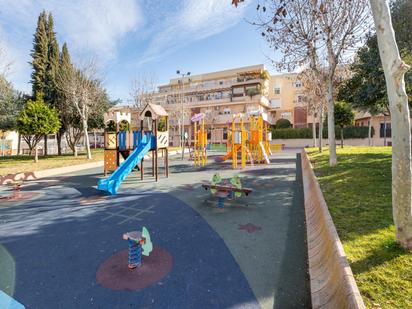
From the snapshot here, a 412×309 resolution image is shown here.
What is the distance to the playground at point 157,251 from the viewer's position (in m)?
2.88

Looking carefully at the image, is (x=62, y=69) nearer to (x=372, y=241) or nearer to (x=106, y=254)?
(x=106, y=254)

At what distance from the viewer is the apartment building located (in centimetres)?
4309

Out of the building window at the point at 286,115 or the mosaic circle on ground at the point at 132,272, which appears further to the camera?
the building window at the point at 286,115

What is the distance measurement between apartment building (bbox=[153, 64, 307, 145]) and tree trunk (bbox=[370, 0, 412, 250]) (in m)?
38.5

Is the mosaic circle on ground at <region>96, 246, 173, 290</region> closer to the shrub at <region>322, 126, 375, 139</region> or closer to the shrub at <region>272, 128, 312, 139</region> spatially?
the shrub at <region>272, 128, 312, 139</region>

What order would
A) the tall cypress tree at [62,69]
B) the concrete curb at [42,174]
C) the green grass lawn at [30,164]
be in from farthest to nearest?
1. the tall cypress tree at [62,69]
2. the green grass lawn at [30,164]
3. the concrete curb at [42,174]

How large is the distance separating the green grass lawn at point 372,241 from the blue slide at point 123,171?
22.6ft

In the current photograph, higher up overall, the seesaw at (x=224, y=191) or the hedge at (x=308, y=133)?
the hedge at (x=308, y=133)

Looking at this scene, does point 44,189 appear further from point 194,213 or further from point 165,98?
point 165,98

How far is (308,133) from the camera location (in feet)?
120

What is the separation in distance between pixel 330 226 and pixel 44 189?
33.3ft

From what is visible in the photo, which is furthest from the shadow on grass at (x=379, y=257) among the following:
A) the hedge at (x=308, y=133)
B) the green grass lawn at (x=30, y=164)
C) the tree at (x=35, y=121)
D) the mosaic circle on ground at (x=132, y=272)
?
the hedge at (x=308, y=133)

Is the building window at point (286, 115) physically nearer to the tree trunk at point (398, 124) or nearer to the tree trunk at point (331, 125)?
the tree trunk at point (331, 125)

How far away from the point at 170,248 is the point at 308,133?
3714 centimetres
